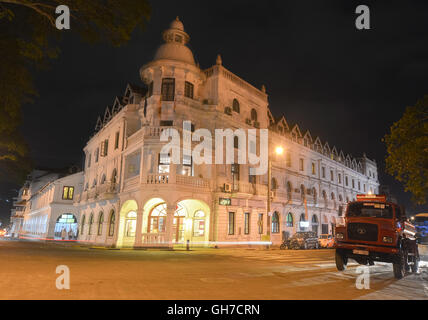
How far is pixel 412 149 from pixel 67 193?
41674mm

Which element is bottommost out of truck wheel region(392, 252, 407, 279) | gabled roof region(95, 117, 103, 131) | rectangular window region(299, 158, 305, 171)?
truck wheel region(392, 252, 407, 279)

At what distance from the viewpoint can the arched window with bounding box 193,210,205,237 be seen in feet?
86.8

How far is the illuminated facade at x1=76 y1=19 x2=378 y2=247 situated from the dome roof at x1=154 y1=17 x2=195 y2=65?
0.30 ft

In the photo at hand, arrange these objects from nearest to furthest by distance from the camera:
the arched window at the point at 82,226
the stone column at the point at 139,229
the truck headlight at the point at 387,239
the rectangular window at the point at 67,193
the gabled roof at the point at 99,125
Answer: the truck headlight at the point at 387,239 → the stone column at the point at 139,229 → the arched window at the point at 82,226 → the gabled roof at the point at 99,125 → the rectangular window at the point at 67,193

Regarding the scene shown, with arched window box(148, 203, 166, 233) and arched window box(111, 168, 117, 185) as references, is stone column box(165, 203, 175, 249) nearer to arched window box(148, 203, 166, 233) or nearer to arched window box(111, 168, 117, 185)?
arched window box(148, 203, 166, 233)

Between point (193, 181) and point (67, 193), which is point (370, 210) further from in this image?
point (67, 193)

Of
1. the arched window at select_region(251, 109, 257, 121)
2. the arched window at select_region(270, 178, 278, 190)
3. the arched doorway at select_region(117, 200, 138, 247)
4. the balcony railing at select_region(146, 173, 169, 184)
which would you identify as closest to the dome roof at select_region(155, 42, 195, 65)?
the arched window at select_region(251, 109, 257, 121)

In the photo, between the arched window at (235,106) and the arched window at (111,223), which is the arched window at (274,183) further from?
the arched window at (111,223)

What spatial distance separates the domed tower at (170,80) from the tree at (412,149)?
1669 cm

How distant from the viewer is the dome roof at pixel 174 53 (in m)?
27.5

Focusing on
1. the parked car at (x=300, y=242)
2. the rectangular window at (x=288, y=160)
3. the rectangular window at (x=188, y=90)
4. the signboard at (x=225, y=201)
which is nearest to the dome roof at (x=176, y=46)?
the rectangular window at (x=188, y=90)

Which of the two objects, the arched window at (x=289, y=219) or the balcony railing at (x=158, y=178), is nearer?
the balcony railing at (x=158, y=178)

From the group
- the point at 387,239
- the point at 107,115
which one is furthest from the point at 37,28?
the point at 107,115
